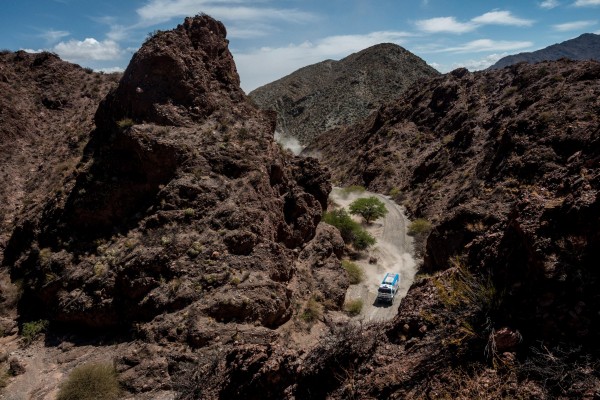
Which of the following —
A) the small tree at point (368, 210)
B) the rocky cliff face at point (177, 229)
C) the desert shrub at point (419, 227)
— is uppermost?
the rocky cliff face at point (177, 229)

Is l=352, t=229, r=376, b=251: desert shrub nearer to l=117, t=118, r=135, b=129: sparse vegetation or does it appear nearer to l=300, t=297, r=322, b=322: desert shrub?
l=300, t=297, r=322, b=322: desert shrub

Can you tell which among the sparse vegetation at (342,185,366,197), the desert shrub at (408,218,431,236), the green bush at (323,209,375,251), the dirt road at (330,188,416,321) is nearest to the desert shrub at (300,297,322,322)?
the dirt road at (330,188,416,321)

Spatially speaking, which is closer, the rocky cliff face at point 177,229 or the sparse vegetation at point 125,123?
the rocky cliff face at point 177,229

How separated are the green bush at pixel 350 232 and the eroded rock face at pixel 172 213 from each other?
761cm

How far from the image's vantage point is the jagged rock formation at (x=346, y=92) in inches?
3807

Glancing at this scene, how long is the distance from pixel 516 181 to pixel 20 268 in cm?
2622

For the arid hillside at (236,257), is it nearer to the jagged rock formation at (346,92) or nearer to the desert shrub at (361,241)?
the desert shrub at (361,241)

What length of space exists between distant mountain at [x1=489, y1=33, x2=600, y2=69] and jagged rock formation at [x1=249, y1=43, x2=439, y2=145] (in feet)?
218

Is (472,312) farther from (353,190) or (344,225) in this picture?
(353,190)

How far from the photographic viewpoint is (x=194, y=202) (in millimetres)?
18141

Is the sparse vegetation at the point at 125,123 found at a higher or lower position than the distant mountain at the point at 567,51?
lower

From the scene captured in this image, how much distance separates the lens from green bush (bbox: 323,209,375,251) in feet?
101

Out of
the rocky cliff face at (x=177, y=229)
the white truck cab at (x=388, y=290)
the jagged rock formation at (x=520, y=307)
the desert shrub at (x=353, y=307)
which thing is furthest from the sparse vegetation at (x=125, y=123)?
the jagged rock formation at (x=520, y=307)

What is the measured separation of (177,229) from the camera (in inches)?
678
